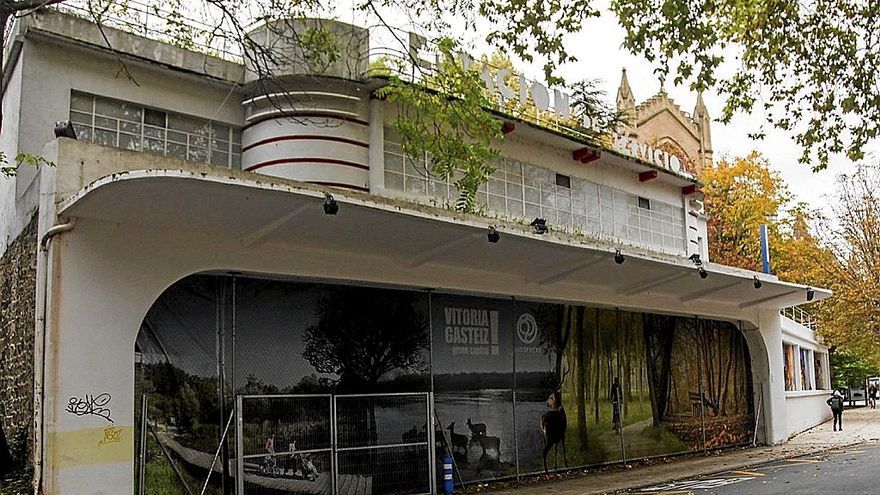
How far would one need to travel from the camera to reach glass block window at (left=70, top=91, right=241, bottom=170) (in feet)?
48.2

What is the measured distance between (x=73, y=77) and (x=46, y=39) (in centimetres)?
71

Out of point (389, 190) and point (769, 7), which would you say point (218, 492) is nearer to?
point (389, 190)

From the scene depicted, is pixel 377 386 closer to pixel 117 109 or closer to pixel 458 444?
pixel 458 444

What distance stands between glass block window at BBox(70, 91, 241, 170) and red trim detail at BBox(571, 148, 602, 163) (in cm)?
892

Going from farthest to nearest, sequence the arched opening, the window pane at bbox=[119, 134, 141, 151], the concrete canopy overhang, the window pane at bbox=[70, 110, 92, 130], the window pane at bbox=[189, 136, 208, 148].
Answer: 1. the window pane at bbox=[189, 136, 208, 148]
2. the window pane at bbox=[119, 134, 141, 151]
3. the window pane at bbox=[70, 110, 92, 130]
4. the arched opening
5. the concrete canopy overhang

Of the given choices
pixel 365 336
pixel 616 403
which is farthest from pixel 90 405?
pixel 616 403

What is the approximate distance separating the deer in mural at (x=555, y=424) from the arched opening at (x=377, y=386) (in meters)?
0.04

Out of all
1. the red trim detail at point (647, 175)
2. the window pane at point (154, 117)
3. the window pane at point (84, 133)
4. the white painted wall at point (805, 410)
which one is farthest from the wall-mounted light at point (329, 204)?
the white painted wall at point (805, 410)

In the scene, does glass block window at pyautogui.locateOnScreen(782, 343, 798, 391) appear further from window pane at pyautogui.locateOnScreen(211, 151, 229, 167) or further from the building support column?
window pane at pyautogui.locateOnScreen(211, 151, 229, 167)

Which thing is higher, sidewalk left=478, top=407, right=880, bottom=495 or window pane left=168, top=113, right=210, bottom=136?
window pane left=168, top=113, right=210, bottom=136

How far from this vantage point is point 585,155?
22.0 m

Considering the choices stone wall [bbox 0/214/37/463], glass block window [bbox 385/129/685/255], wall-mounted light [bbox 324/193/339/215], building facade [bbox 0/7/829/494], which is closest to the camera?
building facade [bbox 0/7/829/494]

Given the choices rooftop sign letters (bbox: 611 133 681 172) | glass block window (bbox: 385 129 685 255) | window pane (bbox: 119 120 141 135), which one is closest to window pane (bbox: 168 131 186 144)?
window pane (bbox: 119 120 141 135)

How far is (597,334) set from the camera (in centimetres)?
1950
